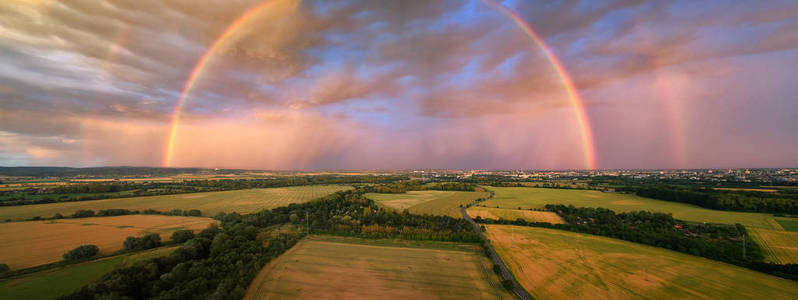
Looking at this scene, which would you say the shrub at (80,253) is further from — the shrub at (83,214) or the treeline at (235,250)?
the shrub at (83,214)

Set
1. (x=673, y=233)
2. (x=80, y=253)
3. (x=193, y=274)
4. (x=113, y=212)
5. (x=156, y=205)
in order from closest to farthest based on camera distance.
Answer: (x=193, y=274), (x=80, y=253), (x=673, y=233), (x=113, y=212), (x=156, y=205)

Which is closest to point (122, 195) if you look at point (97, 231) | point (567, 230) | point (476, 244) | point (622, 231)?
point (97, 231)

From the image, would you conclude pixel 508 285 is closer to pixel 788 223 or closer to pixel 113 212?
pixel 788 223

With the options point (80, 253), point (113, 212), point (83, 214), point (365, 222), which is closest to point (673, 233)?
point (365, 222)

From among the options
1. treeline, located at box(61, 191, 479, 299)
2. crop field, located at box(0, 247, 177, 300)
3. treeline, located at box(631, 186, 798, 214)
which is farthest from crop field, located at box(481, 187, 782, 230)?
crop field, located at box(0, 247, 177, 300)

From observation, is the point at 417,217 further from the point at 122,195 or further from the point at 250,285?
the point at 122,195
